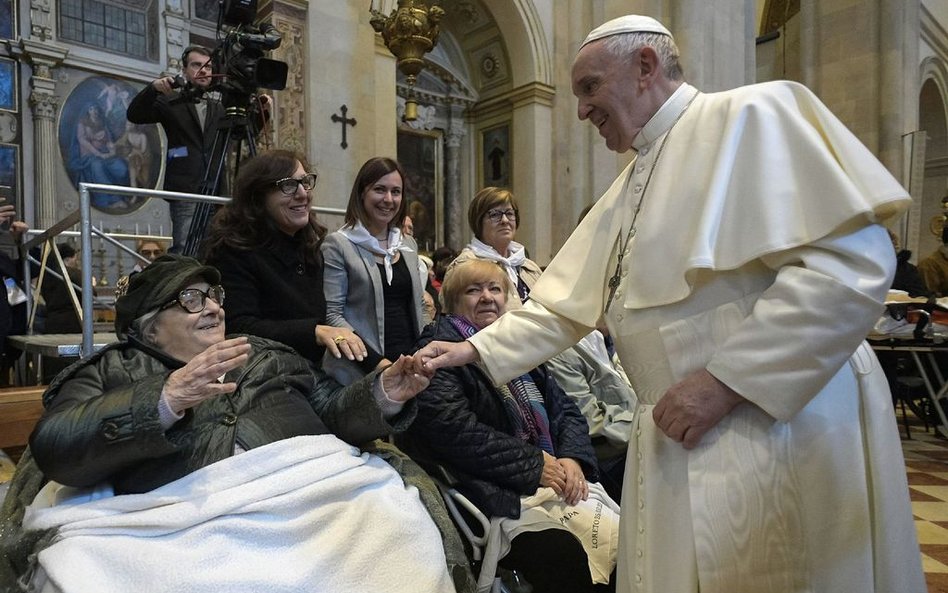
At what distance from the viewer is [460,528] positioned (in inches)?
86.8

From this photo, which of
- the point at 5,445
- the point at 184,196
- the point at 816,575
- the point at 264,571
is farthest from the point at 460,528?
the point at 5,445

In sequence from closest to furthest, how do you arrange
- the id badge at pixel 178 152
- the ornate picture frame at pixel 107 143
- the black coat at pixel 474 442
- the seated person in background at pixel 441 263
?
the black coat at pixel 474 442, the id badge at pixel 178 152, the seated person in background at pixel 441 263, the ornate picture frame at pixel 107 143

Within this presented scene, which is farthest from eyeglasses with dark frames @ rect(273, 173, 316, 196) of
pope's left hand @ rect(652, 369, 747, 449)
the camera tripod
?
pope's left hand @ rect(652, 369, 747, 449)

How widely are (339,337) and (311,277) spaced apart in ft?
1.90

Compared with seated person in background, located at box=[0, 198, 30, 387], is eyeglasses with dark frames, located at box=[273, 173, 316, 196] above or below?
above

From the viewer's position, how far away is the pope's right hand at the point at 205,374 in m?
1.59

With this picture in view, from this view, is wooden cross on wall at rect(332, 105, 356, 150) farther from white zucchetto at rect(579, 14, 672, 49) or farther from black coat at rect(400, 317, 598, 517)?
white zucchetto at rect(579, 14, 672, 49)

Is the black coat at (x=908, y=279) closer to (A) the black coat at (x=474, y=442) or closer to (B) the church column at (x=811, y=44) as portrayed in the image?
(A) the black coat at (x=474, y=442)

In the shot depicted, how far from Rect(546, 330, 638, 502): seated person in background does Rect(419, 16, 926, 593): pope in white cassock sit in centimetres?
153

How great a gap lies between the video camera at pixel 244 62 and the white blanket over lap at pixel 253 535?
227 cm

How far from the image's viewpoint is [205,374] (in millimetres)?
1607

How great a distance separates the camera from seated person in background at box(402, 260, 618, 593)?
84.2 inches

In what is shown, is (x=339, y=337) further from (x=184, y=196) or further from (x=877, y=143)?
(x=877, y=143)

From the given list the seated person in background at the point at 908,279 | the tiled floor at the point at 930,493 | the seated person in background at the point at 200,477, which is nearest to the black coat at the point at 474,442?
the seated person in background at the point at 200,477
